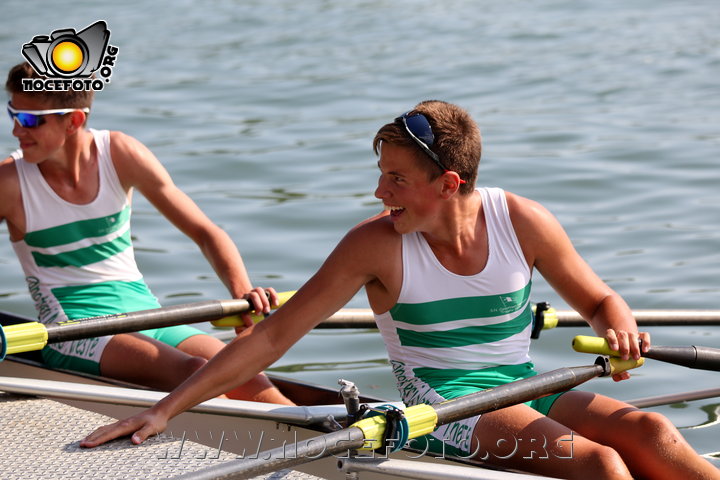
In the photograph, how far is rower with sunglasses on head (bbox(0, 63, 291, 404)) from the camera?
4.69 meters

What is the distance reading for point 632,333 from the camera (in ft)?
12.4

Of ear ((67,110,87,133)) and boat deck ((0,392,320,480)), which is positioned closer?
boat deck ((0,392,320,480))

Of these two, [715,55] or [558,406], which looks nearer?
[558,406]

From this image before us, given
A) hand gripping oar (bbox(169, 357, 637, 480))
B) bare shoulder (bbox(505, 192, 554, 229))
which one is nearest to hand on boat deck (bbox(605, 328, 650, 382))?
hand gripping oar (bbox(169, 357, 637, 480))

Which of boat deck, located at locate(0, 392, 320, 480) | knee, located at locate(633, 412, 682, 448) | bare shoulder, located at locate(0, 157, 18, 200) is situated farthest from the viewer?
bare shoulder, located at locate(0, 157, 18, 200)

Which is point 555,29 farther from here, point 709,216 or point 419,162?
point 419,162

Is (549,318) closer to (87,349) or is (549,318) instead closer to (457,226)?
(457,226)

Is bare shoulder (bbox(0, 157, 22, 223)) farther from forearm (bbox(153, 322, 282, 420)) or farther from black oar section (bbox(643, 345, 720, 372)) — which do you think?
black oar section (bbox(643, 345, 720, 372))

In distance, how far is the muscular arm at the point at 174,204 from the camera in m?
4.93

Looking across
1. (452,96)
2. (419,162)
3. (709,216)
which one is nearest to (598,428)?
(419,162)

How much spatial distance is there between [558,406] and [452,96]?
9067mm

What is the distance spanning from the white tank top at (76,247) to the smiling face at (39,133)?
0.13m

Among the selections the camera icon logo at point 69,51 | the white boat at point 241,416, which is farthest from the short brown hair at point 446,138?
the camera icon logo at point 69,51

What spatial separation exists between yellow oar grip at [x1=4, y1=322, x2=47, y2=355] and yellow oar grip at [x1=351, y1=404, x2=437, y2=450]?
1.64m
